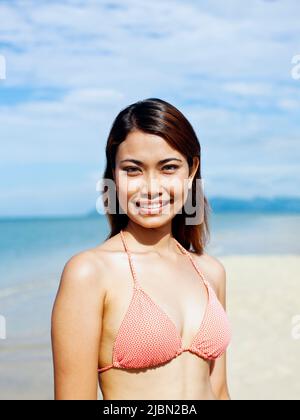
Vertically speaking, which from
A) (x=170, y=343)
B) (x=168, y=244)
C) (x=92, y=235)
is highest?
(x=168, y=244)

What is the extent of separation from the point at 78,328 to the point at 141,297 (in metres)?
0.32

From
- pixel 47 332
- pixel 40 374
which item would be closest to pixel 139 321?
pixel 40 374

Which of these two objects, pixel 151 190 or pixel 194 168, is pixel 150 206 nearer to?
pixel 151 190

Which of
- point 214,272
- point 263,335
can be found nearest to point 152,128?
point 214,272

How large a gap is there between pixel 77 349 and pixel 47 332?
7.92m

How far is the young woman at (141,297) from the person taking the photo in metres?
2.63

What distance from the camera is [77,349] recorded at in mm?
2613

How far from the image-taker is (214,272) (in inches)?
130

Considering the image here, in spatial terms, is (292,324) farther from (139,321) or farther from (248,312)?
(139,321)

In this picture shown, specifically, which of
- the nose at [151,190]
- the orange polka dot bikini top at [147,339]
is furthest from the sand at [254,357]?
the nose at [151,190]

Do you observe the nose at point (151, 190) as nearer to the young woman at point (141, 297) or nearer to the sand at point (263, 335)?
the young woman at point (141, 297)

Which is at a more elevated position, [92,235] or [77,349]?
[77,349]

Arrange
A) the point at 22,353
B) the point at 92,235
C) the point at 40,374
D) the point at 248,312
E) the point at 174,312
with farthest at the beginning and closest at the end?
1. the point at 92,235
2. the point at 248,312
3. the point at 22,353
4. the point at 40,374
5. the point at 174,312

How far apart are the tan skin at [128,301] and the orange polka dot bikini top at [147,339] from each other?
0.09ft
